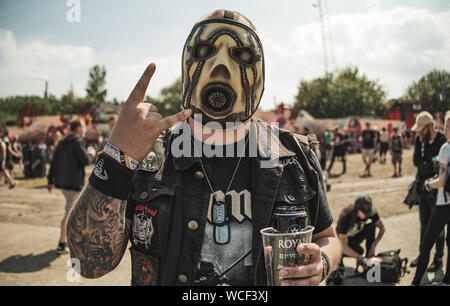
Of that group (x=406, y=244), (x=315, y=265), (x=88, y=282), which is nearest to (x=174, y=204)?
(x=315, y=265)

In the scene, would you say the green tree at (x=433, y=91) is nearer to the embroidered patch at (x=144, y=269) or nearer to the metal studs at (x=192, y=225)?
the metal studs at (x=192, y=225)

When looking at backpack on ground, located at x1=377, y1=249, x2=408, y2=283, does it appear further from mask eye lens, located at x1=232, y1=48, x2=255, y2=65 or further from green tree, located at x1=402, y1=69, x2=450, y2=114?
mask eye lens, located at x1=232, y1=48, x2=255, y2=65

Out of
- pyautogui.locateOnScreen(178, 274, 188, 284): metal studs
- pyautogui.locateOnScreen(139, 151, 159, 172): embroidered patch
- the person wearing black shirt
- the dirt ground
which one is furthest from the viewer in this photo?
the person wearing black shirt

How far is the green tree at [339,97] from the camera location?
50438 mm

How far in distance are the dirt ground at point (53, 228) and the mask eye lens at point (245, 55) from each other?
3.39 meters

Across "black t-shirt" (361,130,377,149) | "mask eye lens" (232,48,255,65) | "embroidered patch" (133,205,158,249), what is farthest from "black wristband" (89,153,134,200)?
"black t-shirt" (361,130,377,149)

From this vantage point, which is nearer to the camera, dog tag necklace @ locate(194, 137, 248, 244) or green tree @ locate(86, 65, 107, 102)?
dog tag necklace @ locate(194, 137, 248, 244)

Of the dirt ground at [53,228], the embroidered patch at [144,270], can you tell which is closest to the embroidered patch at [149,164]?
the embroidered patch at [144,270]

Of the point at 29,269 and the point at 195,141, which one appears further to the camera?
the point at 29,269

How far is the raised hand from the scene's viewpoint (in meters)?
1.37

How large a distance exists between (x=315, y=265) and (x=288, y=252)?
124 mm

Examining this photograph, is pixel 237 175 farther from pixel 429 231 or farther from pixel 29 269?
pixel 29 269

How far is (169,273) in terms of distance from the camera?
1.59 meters

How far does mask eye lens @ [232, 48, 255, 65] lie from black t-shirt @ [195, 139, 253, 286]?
445 millimetres
